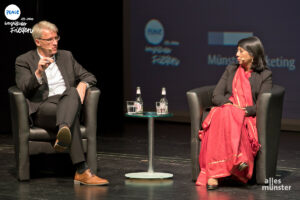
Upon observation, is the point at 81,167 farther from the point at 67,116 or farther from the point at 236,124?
the point at 236,124

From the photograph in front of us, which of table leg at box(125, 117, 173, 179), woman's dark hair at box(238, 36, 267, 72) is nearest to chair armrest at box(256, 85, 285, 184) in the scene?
woman's dark hair at box(238, 36, 267, 72)

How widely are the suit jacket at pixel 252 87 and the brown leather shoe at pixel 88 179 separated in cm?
113

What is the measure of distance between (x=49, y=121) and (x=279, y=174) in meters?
1.98

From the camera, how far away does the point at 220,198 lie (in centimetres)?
498

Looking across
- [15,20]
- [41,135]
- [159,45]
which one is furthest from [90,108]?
[159,45]

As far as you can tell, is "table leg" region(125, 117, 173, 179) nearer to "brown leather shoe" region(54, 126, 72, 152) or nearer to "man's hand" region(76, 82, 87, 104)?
"man's hand" region(76, 82, 87, 104)

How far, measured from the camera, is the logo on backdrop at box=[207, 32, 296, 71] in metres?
8.75

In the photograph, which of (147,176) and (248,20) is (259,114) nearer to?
(147,176)

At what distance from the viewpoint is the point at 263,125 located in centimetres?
543

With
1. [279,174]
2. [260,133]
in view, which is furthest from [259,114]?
[279,174]

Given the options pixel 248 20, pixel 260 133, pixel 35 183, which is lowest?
pixel 35 183

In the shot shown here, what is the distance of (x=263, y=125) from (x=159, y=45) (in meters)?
4.37

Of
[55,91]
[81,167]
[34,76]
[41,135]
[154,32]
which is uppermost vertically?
[154,32]

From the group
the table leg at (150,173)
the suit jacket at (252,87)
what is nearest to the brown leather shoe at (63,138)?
the table leg at (150,173)
